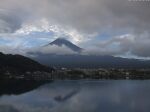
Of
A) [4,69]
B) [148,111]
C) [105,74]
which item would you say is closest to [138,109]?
[148,111]

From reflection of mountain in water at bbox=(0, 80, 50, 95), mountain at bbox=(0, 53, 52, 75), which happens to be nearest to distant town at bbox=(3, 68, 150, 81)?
mountain at bbox=(0, 53, 52, 75)

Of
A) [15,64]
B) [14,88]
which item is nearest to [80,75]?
[15,64]

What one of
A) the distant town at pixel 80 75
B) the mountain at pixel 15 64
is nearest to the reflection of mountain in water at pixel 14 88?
the mountain at pixel 15 64

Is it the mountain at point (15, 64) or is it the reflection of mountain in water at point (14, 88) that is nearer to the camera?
the reflection of mountain in water at point (14, 88)

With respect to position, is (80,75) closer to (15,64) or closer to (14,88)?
(15,64)

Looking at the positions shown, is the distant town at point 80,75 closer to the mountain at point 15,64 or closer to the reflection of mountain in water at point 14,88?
the mountain at point 15,64

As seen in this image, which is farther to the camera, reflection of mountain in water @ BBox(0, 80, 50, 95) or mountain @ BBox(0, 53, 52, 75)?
mountain @ BBox(0, 53, 52, 75)

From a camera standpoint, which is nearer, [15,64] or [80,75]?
[15,64]

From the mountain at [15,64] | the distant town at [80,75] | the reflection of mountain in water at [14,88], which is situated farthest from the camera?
the distant town at [80,75]

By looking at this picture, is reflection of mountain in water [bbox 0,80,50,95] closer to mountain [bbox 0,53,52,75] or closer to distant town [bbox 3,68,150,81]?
mountain [bbox 0,53,52,75]

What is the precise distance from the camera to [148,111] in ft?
95.3

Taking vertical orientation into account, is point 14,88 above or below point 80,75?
below

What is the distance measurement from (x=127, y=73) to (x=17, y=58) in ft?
122

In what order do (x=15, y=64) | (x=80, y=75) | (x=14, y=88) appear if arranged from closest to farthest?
(x=14, y=88) < (x=15, y=64) < (x=80, y=75)
